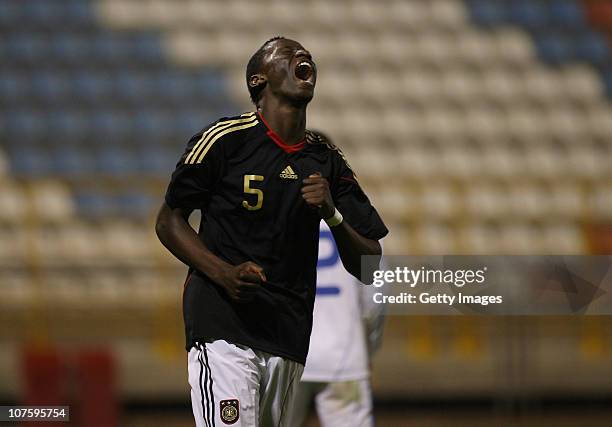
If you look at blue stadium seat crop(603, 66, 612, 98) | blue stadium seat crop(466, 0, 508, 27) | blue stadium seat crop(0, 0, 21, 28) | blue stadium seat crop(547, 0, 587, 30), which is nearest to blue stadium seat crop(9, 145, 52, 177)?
blue stadium seat crop(0, 0, 21, 28)

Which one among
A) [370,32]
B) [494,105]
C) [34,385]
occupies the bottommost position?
[34,385]

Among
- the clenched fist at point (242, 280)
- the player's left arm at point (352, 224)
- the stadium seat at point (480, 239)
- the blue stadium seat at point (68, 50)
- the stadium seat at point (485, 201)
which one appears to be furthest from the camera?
the blue stadium seat at point (68, 50)

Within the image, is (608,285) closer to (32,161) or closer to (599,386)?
(599,386)

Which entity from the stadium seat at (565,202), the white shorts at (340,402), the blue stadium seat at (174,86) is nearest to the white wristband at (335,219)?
the white shorts at (340,402)

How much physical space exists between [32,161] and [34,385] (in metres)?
4.13

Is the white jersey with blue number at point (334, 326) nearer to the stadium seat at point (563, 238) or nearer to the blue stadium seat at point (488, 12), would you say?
the stadium seat at point (563, 238)

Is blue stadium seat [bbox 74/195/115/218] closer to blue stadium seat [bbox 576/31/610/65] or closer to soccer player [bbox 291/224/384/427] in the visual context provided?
blue stadium seat [bbox 576/31/610/65]

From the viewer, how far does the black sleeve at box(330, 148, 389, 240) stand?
3.32 metres

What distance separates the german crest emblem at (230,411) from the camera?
10.1 feet

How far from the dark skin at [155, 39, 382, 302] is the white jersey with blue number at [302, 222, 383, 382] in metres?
1.27

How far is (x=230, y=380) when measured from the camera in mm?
3090

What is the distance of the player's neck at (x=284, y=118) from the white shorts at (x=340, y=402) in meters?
1.62

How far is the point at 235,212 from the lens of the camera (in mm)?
3176

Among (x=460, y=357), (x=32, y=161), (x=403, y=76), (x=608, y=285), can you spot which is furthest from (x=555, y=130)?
(x=608, y=285)
